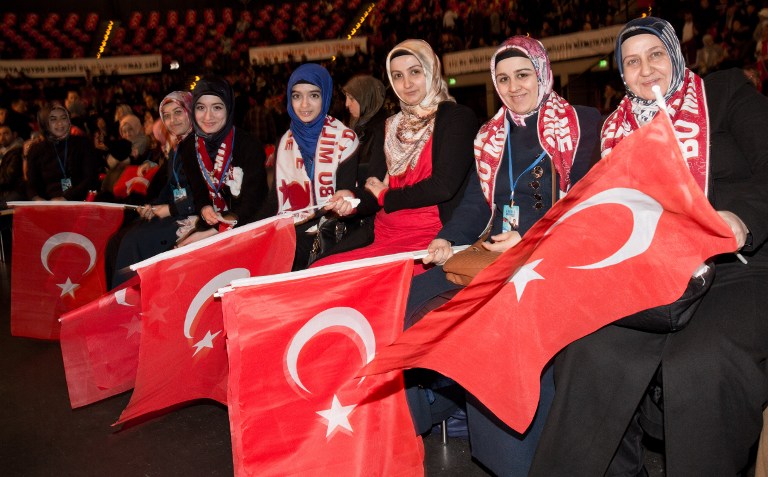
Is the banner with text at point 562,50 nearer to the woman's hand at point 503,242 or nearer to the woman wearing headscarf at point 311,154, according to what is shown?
the woman wearing headscarf at point 311,154

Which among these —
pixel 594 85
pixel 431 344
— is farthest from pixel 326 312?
pixel 594 85

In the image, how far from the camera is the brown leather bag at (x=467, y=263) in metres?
2.47

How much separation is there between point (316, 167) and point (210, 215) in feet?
2.44

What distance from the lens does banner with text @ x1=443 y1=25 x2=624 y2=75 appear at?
12977 mm

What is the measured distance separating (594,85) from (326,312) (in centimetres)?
1109

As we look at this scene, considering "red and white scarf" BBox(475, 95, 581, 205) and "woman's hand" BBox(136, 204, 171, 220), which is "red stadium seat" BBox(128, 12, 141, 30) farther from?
"red and white scarf" BBox(475, 95, 581, 205)

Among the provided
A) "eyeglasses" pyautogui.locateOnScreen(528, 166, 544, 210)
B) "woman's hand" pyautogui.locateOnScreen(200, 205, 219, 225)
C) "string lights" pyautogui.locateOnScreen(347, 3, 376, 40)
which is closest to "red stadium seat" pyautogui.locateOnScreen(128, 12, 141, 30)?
"string lights" pyautogui.locateOnScreen(347, 3, 376, 40)

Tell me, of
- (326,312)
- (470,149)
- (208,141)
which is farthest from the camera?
(208,141)

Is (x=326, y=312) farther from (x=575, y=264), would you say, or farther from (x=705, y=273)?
(x=705, y=273)

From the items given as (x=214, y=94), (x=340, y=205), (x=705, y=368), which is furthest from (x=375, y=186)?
(x=705, y=368)

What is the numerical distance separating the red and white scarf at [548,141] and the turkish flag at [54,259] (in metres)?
2.90

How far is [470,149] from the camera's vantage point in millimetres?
3158

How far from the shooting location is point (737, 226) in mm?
1990

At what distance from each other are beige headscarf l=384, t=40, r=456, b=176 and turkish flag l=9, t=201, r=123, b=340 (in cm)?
237
